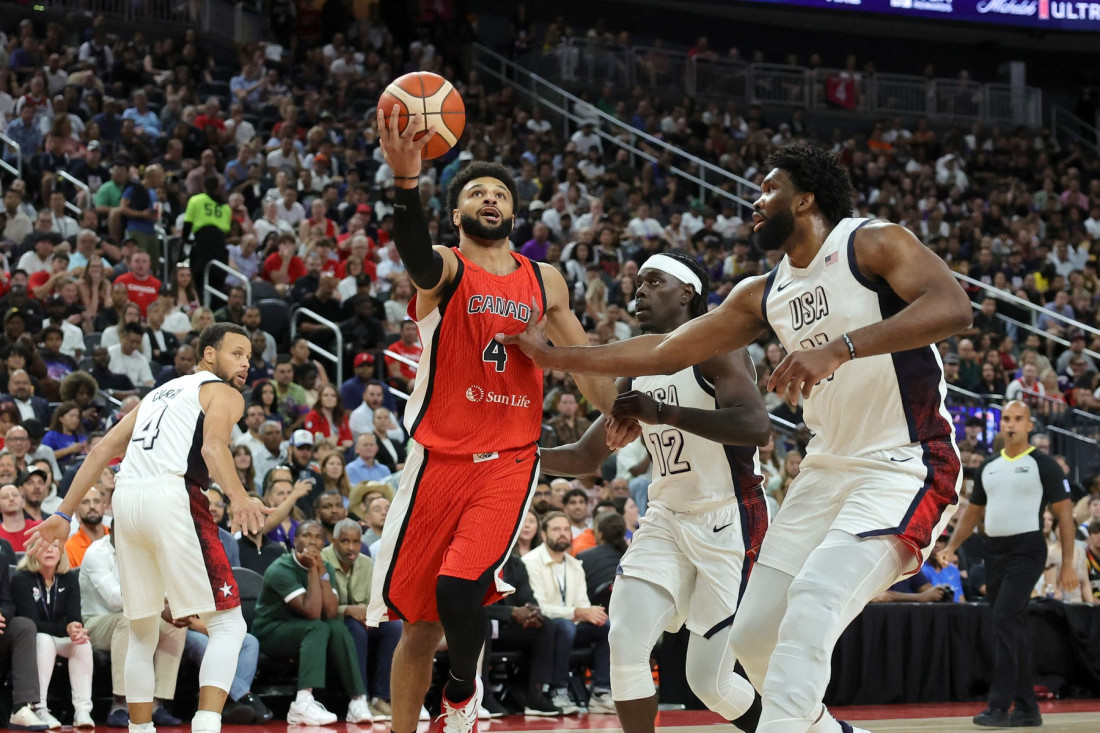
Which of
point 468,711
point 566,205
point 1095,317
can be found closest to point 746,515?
point 468,711

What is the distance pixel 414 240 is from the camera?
5.16m

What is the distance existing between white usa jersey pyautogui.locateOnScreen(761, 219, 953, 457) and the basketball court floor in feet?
14.1

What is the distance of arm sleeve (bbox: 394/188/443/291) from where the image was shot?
5082 millimetres

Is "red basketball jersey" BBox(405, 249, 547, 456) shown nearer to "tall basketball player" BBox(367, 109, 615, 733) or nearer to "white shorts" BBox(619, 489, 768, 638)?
"tall basketball player" BBox(367, 109, 615, 733)

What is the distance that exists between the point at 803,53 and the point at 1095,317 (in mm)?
11141

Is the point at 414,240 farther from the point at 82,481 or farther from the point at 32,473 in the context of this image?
the point at 32,473

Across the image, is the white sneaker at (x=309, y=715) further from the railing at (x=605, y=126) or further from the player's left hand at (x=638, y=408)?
the railing at (x=605, y=126)

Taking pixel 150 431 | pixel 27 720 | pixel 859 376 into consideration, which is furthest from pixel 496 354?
pixel 27 720

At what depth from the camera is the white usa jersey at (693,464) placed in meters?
5.82

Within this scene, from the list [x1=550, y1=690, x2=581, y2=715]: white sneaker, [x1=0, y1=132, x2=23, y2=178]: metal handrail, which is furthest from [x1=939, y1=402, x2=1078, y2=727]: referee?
[x1=0, y1=132, x2=23, y2=178]: metal handrail

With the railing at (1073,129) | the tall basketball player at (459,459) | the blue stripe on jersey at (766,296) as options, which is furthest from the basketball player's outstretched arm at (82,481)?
the railing at (1073,129)

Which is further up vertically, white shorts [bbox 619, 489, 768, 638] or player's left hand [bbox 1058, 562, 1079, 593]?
white shorts [bbox 619, 489, 768, 638]

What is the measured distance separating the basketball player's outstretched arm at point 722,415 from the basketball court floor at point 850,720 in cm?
351

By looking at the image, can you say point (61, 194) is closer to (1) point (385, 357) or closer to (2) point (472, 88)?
(1) point (385, 357)
